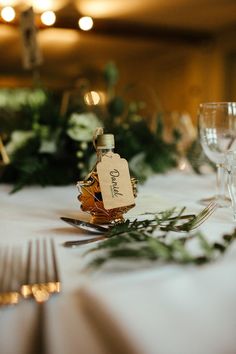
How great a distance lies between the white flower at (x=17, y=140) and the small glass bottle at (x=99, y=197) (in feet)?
1.81

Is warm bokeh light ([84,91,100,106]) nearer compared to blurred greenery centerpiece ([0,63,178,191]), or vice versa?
blurred greenery centerpiece ([0,63,178,191])

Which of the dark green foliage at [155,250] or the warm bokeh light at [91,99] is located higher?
the warm bokeh light at [91,99]

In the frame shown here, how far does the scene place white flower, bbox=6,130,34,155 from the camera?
123 centimetres

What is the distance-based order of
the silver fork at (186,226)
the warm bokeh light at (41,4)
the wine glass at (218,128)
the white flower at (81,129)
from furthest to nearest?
the warm bokeh light at (41,4) < the white flower at (81,129) < the wine glass at (218,128) < the silver fork at (186,226)

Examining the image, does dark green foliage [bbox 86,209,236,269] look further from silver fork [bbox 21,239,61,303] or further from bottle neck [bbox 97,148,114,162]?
bottle neck [bbox 97,148,114,162]

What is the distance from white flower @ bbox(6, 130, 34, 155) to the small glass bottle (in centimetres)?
55

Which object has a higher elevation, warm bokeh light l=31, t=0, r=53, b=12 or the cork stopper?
warm bokeh light l=31, t=0, r=53, b=12

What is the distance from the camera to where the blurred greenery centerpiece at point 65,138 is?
1.19 m

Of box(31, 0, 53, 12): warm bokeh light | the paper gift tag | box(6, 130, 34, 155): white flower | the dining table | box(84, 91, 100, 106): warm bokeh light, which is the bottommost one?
the dining table

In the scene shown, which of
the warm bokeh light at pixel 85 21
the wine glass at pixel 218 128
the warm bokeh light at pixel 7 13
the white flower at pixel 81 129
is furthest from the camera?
the warm bokeh light at pixel 85 21

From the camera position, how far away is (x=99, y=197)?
2.36ft

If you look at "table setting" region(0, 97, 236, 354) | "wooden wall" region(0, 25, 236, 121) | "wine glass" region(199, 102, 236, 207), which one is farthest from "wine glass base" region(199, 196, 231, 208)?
"wooden wall" region(0, 25, 236, 121)

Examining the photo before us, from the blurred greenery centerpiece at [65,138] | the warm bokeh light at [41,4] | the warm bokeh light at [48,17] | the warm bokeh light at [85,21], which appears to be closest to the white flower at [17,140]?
the blurred greenery centerpiece at [65,138]

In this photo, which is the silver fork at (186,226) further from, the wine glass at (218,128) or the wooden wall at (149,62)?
the wooden wall at (149,62)
